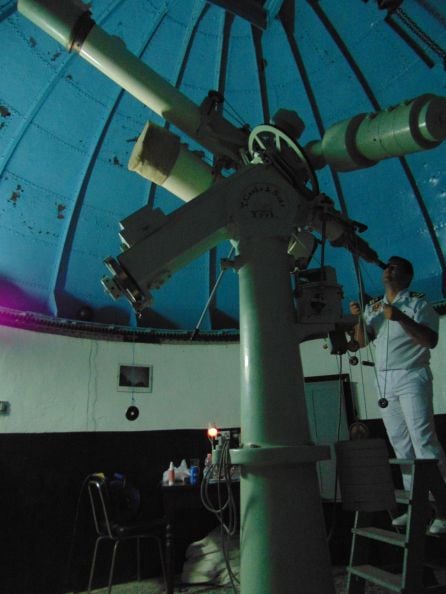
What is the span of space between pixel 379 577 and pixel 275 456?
0.82 m

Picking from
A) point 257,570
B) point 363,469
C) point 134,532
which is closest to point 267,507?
point 257,570

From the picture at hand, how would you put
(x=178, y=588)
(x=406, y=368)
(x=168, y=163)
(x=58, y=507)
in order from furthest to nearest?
(x=58, y=507)
(x=178, y=588)
(x=406, y=368)
(x=168, y=163)

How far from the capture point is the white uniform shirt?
88.8 inches

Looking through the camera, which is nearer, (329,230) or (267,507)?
(267,507)

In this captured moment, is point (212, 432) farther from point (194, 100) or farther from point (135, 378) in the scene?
point (194, 100)

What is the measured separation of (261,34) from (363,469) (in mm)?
4035

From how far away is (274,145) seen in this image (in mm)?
1853

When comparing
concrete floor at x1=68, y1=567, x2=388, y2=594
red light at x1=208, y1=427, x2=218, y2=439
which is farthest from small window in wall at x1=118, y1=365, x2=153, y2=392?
concrete floor at x1=68, y1=567, x2=388, y2=594

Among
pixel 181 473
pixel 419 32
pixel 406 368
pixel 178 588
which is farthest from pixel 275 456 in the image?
pixel 419 32

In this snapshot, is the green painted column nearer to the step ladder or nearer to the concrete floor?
the step ladder

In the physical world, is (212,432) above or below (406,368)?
below

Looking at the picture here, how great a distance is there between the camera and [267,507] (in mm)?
1270

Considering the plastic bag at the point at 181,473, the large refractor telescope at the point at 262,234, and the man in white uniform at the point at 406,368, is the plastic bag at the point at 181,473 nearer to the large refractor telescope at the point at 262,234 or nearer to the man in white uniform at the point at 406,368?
the man in white uniform at the point at 406,368

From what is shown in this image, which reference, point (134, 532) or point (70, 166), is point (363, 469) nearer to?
point (134, 532)
